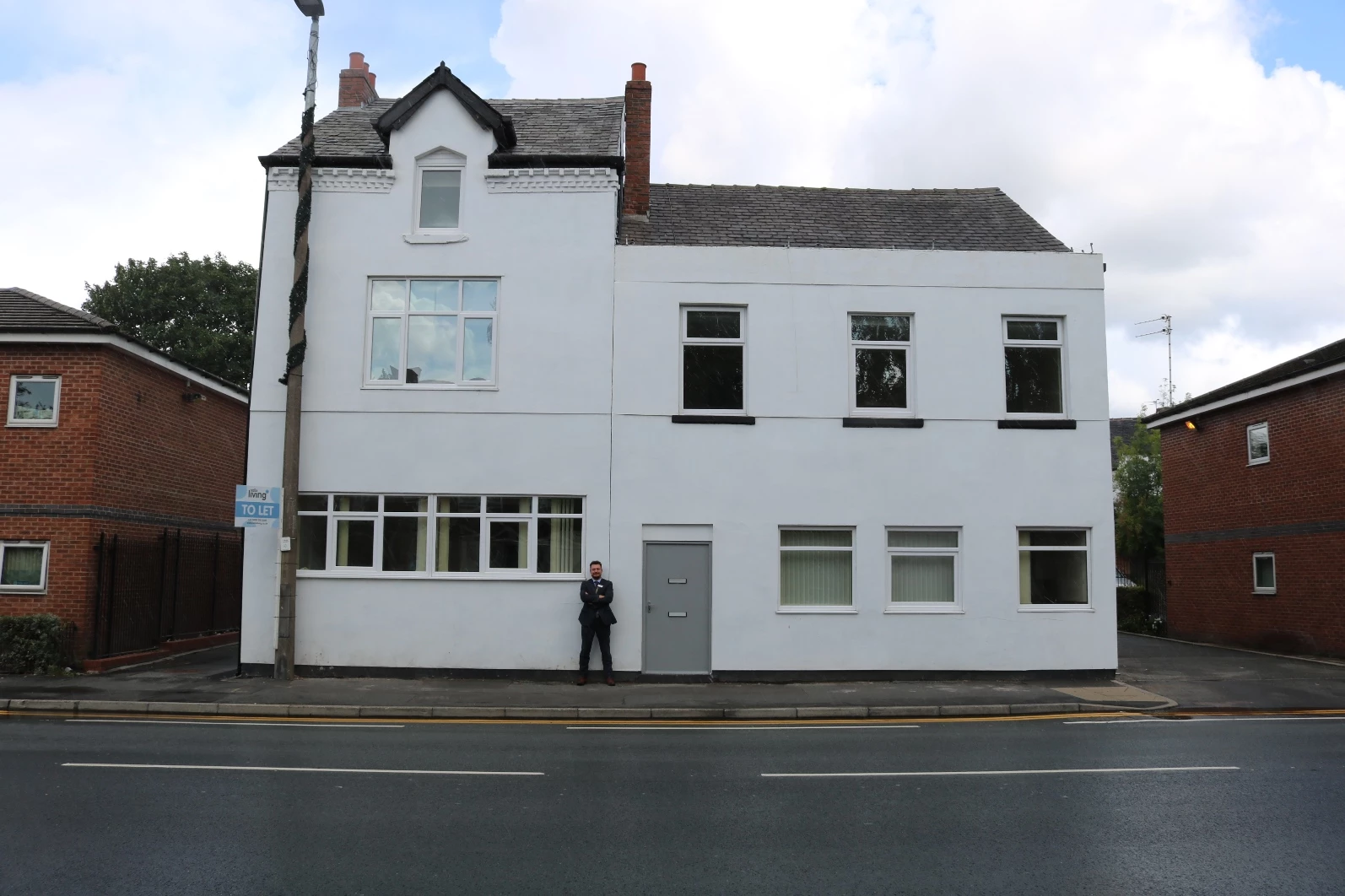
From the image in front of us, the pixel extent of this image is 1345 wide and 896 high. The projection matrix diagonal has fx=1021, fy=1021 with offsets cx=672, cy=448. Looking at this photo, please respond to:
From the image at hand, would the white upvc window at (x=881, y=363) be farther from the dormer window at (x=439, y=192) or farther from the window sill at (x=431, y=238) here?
the dormer window at (x=439, y=192)

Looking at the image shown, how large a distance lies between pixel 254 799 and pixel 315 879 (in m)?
2.26

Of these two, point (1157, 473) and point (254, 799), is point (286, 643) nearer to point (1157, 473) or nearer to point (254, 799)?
point (254, 799)

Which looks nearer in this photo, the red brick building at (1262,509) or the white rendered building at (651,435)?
the white rendered building at (651,435)

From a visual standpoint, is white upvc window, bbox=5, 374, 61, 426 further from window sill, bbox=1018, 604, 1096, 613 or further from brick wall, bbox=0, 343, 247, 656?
window sill, bbox=1018, 604, 1096, 613

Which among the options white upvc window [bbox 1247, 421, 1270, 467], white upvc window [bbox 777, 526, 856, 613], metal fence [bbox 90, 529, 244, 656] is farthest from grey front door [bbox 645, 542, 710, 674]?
white upvc window [bbox 1247, 421, 1270, 467]

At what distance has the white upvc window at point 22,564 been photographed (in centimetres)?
1669

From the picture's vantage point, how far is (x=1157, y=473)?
3216cm

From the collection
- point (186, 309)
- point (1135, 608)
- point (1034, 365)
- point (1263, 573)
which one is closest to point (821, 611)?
point (1034, 365)

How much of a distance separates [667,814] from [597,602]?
7.75m

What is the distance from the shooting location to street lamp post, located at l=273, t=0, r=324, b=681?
15.4 meters

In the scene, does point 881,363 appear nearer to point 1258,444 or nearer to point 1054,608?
point 1054,608

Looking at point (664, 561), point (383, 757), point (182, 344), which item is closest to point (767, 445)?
point (664, 561)

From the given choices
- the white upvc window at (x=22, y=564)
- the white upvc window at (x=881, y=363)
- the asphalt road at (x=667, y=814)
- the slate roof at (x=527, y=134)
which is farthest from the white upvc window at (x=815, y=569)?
the white upvc window at (x=22, y=564)

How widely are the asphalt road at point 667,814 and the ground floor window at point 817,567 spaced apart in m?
4.94
